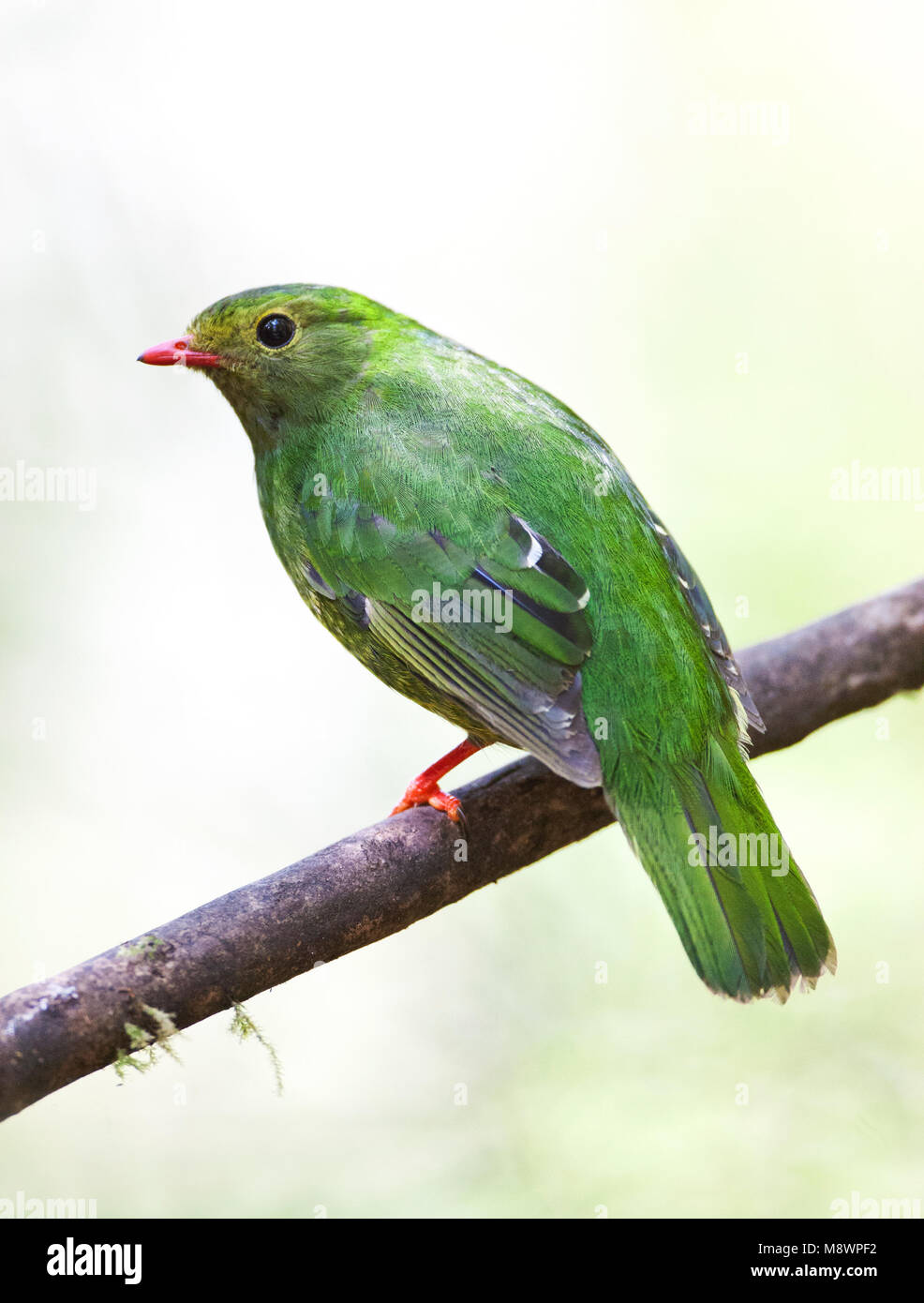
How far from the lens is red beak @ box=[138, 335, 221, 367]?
3.42 meters

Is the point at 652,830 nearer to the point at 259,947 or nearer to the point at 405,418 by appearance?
the point at 259,947

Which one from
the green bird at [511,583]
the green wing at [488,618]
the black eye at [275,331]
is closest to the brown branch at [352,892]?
the green bird at [511,583]

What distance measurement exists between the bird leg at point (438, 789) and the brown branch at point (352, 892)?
0.17 ft

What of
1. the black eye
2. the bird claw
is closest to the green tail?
the bird claw

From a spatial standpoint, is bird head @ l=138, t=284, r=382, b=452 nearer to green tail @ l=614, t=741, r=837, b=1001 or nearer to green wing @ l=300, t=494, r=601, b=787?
green wing @ l=300, t=494, r=601, b=787

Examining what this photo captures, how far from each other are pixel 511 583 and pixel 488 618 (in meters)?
0.10

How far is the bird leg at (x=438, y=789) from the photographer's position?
308 cm

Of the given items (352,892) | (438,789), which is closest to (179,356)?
(438,789)

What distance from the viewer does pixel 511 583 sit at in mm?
2936

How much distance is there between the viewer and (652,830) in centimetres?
277

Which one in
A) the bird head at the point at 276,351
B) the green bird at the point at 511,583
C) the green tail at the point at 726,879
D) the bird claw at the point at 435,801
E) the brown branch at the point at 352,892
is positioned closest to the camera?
the brown branch at the point at 352,892

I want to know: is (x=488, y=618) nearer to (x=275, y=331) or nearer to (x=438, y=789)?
(x=438, y=789)

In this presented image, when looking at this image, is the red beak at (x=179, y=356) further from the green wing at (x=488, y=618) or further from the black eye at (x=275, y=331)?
the green wing at (x=488, y=618)

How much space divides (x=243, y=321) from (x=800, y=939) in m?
2.18
